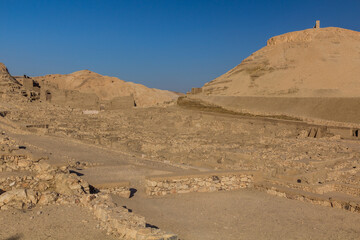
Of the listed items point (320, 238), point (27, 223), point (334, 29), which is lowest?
point (320, 238)

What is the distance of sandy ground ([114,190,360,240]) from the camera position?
492cm

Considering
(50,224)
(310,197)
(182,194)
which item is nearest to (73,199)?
(50,224)

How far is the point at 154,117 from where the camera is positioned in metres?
31.1

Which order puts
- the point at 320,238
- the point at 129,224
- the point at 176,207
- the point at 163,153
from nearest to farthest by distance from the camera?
the point at 129,224
the point at 320,238
the point at 176,207
the point at 163,153

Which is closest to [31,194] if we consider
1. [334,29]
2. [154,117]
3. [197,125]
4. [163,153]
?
[163,153]

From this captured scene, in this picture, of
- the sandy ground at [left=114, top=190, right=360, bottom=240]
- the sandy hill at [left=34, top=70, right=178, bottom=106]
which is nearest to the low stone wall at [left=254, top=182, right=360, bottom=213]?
the sandy ground at [left=114, top=190, right=360, bottom=240]

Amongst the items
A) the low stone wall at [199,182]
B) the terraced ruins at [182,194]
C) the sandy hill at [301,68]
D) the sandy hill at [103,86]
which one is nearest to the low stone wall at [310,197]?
the terraced ruins at [182,194]

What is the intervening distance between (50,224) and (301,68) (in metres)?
45.8

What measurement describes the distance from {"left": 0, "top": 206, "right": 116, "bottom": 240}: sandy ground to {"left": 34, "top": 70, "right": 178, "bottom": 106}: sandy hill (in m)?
47.6

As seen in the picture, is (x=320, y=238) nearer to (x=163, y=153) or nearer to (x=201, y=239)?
(x=201, y=239)

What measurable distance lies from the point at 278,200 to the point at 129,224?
3.78m

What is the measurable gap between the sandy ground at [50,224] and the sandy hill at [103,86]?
47.6m

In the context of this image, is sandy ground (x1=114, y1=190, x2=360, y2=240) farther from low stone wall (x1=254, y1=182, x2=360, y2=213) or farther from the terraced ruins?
low stone wall (x1=254, y1=182, x2=360, y2=213)

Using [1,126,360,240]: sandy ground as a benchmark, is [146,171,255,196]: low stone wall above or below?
above
